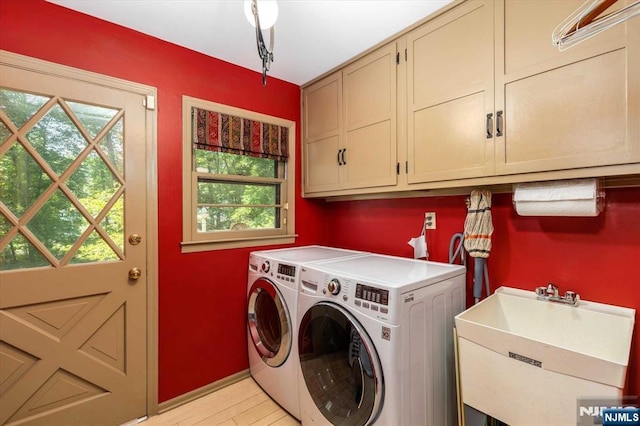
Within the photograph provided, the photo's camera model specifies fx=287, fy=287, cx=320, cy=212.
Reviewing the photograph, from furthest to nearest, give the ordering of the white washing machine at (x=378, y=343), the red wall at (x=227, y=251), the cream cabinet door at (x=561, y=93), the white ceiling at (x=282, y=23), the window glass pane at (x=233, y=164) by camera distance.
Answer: the window glass pane at (x=233, y=164), the white ceiling at (x=282, y=23), the red wall at (x=227, y=251), the white washing machine at (x=378, y=343), the cream cabinet door at (x=561, y=93)

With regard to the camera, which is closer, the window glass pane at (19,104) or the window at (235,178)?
the window glass pane at (19,104)

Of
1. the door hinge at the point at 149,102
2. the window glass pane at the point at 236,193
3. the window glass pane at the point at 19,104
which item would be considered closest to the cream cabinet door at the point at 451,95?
the window glass pane at the point at 236,193

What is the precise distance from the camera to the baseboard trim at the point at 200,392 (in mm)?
1886

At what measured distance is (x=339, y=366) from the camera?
149 centimetres

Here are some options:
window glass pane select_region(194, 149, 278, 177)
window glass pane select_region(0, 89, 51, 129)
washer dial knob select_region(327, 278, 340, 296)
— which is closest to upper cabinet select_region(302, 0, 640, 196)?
window glass pane select_region(194, 149, 278, 177)

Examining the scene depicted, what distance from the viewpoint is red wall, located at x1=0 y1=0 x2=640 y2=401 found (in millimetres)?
1357

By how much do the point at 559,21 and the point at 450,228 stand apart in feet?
3.78

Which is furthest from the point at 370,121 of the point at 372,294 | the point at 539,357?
the point at 539,357

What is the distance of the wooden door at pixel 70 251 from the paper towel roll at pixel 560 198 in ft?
7.12

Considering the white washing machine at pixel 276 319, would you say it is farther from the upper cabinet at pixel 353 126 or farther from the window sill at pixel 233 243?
the upper cabinet at pixel 353 126

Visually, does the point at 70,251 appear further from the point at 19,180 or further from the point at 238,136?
the point at 238,136

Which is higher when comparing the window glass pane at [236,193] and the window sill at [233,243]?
the window glass pane at [236,193]

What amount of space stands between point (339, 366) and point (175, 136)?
177 centimetres

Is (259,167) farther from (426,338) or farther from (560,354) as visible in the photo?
(560,354)
